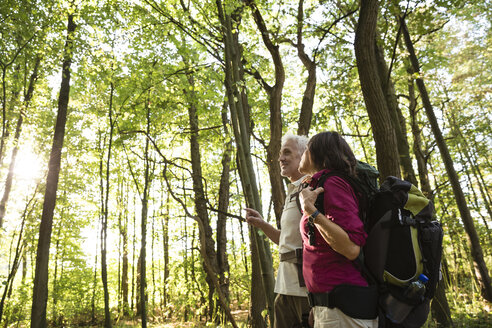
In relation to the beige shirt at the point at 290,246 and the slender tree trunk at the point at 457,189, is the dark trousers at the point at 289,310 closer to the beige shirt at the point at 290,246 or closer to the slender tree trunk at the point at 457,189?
the beige shirt at the point at 290,246

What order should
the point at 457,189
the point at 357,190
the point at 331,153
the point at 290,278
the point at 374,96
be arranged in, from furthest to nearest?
the point at 457,189
the point at 374,96
the point at 290,278
the point at 331,153
the point at 357,190

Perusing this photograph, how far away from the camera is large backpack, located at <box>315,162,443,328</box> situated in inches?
53.1

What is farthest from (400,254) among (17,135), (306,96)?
(17,135)

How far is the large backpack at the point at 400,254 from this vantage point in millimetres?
1348

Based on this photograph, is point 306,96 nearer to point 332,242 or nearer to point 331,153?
point 331,153

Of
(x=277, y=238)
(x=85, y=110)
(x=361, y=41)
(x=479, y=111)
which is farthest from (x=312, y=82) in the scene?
(x=479, y=111)

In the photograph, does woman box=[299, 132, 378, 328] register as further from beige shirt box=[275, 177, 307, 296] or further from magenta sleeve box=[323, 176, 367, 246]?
beige shirt box=[275, 177, 307, 296]

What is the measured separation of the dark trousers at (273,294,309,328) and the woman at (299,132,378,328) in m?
0.41

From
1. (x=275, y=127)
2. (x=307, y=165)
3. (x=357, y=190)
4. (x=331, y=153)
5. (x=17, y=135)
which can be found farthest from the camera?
(x=17, y=135)

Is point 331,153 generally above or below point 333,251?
above

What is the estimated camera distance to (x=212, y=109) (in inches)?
304

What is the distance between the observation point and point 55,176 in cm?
764

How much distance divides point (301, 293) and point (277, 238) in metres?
0.53

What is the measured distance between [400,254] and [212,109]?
6769 millimetres
